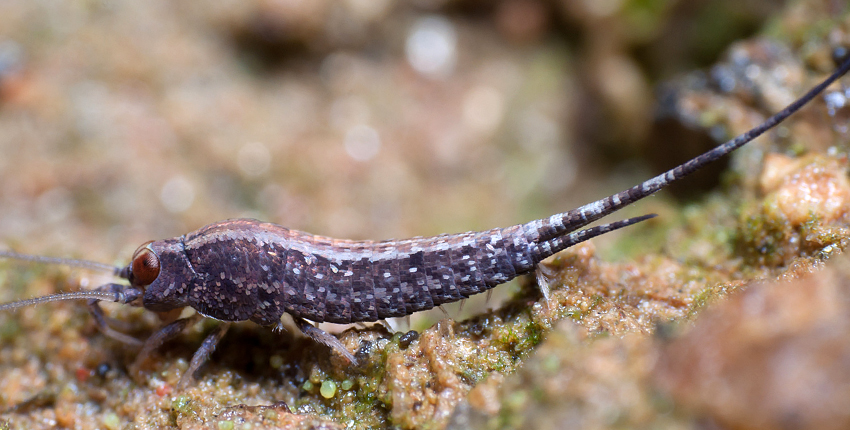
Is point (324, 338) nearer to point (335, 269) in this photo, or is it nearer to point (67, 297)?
point (335, 269)

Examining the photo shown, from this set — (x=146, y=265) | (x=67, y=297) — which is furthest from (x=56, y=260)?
(x=146, y=265)

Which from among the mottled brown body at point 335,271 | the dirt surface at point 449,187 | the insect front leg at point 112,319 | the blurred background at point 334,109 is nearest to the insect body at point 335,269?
the mottled brown body at point 335,271

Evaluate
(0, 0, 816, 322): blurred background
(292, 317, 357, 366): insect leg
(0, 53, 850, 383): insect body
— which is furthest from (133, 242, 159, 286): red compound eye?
(0, 0, 816, 322): blurred background

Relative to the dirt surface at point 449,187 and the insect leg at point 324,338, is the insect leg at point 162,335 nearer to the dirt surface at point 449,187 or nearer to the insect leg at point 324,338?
the dirt surface at point 449,187

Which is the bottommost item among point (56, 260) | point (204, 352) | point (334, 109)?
point (204, 352)

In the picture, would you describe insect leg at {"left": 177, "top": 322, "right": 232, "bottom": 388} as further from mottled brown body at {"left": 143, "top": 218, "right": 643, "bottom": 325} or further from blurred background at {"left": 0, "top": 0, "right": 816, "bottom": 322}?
blurred background at {"left": 0, "top": 0, "right": 816, "bottom": 322}
